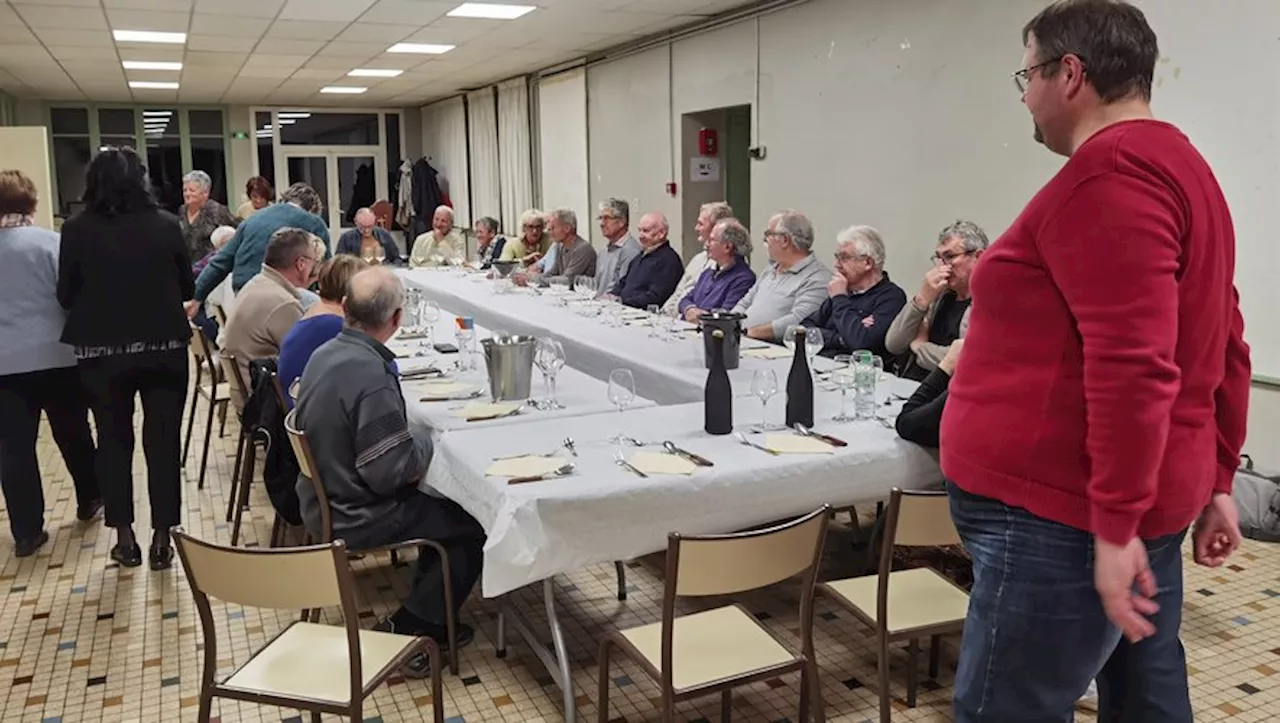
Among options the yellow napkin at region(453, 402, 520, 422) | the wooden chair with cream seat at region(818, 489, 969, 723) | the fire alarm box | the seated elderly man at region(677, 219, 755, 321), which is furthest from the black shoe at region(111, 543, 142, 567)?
the fire alarm box

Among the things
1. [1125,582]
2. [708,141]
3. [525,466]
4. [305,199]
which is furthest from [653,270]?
[1125,582]

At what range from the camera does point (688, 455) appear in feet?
8.79

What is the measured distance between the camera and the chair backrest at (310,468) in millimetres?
2775

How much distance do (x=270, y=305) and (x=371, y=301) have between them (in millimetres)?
1569

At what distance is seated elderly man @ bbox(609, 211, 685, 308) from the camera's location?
689 cm

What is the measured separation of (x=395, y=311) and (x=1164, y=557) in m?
2.15

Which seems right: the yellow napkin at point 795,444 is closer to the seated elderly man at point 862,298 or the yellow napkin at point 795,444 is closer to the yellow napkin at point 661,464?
the yellow napkin at point 661,464

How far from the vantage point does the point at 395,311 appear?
2973 millimetres

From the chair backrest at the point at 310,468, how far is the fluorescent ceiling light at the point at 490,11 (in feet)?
16.2

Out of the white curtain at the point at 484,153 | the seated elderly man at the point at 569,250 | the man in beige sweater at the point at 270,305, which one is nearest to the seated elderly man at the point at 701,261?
the seated elderly man at the point at 569,250

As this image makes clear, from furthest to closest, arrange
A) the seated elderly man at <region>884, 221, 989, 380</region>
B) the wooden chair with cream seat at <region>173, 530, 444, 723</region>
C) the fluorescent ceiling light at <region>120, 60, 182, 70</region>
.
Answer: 1. the fluorescent ceiling light at <region>120, 60, 182, 70</region>
2. the seated elderly man at <region>884, 221, 989, 380</region>
3. the wooden chair with cream seat at <region>173, 530, 444, 723</region>

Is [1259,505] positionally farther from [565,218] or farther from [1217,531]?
[565,218]

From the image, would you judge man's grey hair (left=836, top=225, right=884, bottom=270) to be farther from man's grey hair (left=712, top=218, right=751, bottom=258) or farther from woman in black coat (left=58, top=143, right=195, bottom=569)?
woman in black coat (left=58, top=143, right=195, bottom=569)

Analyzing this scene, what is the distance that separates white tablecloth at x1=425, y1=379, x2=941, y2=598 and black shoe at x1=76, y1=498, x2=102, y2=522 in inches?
90.7
